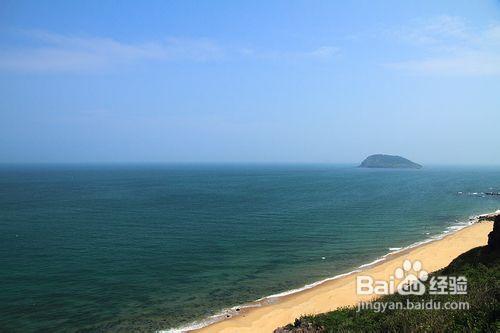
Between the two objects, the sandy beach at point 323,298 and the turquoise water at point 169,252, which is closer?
the sandy beach at point 323,298

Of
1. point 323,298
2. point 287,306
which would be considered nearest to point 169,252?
point 287,306

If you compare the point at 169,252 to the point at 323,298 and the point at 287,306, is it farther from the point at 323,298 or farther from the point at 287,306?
the point at 323,298

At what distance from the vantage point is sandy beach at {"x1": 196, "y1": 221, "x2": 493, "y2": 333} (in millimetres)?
29125

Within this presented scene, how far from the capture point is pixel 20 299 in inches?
1316

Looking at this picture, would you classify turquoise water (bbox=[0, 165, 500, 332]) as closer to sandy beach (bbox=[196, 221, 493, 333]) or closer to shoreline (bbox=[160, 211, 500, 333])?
shoreline (bbox=[160, 211, 500, 333])

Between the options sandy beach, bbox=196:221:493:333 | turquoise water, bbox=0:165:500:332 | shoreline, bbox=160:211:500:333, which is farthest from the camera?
turquoise water, bbox=0:165:500:332

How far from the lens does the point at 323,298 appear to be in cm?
3372

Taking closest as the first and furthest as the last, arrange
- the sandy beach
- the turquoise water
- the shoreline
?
the shoreline → the sandy beach → the turquoise water

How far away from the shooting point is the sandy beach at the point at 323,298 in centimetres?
2912

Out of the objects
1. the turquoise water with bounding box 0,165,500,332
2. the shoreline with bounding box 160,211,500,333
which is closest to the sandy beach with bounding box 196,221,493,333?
the shoreline with bounding box 160,211,500,333

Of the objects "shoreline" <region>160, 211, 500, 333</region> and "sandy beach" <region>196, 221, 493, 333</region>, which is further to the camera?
"sandy beach" <region>196, 221, 493, 333</region>

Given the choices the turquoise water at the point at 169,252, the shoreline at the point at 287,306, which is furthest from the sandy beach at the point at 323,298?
the turquoise water at the point at 169,252

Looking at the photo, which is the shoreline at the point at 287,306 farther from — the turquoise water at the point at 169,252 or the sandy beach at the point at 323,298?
the turquoise water at the point at 169,252

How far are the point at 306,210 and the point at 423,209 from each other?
27973 millimetres
